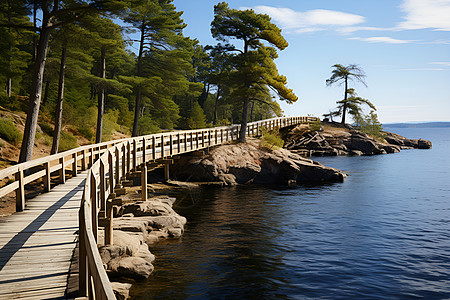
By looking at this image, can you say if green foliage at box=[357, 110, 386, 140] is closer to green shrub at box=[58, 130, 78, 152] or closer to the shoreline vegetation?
the shoreline vegetation

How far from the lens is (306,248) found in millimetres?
13695

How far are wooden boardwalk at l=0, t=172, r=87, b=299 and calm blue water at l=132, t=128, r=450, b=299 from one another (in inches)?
103

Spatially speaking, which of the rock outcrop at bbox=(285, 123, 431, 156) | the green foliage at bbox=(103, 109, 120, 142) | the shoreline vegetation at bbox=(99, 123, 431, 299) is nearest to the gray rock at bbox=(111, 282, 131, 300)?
the shoreline vegetation at bbox=(99, 123, 431, 299)

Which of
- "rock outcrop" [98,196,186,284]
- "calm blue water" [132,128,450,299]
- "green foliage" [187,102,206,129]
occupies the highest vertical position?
"green foliage" [187,102,206,129]

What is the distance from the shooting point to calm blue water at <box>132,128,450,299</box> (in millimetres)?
10250

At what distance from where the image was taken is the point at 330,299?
9.67 metres

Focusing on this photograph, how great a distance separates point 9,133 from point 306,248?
19774mm

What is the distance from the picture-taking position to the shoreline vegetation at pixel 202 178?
1051cm

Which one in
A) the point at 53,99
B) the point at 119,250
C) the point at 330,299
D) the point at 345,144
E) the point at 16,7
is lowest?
the point at 330,299

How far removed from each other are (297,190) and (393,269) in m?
14.1

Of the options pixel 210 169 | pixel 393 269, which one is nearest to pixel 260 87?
pixel 210 169

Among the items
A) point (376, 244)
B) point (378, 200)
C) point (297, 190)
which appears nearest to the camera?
point (376, 244)

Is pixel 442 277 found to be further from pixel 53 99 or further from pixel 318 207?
pixel 53 99

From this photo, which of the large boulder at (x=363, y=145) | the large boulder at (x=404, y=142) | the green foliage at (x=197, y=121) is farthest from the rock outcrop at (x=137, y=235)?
the large boulder at (x=404, y=142)
